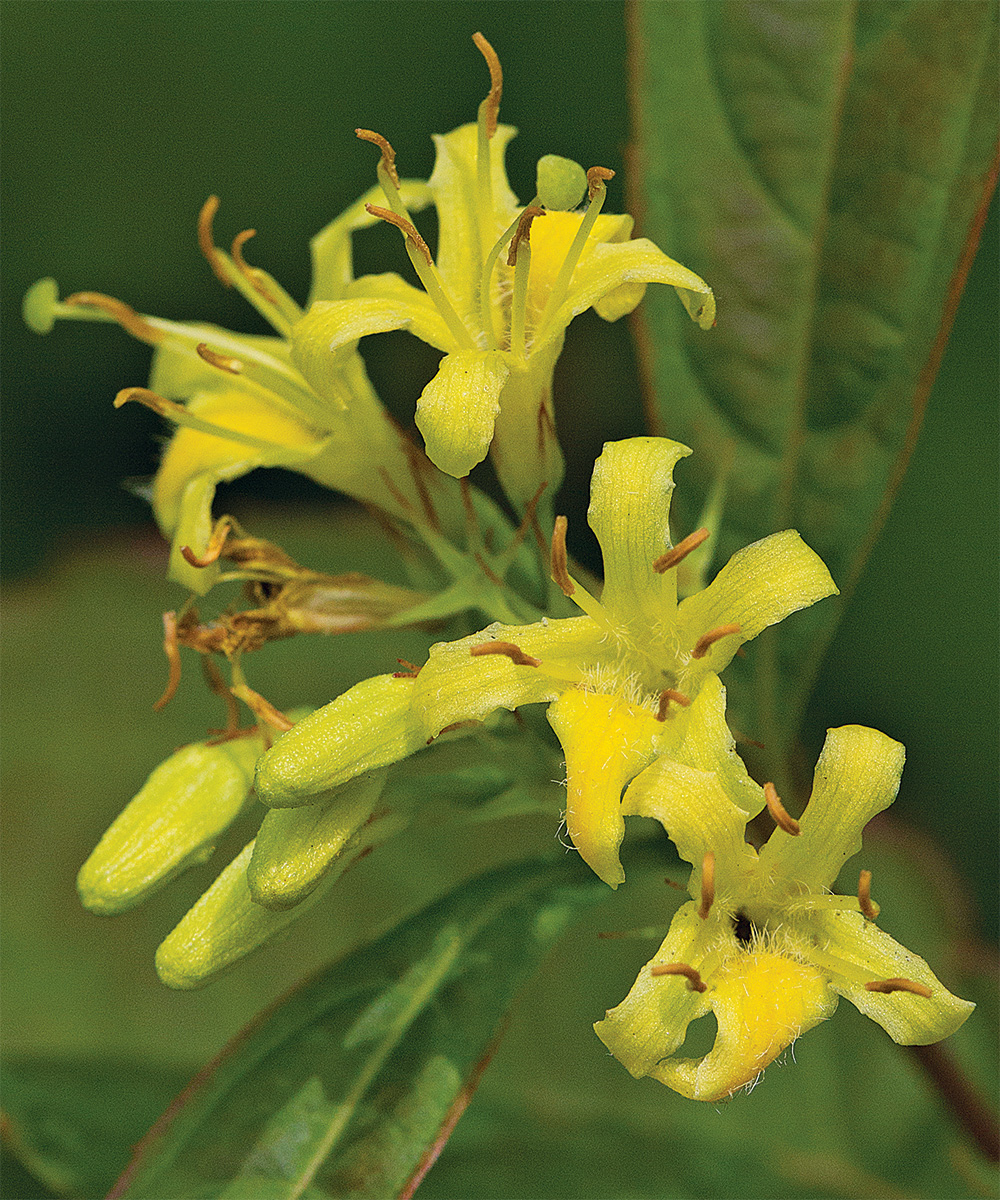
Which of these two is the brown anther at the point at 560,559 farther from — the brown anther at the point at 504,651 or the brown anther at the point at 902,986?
the brown anther at the point at 902,986

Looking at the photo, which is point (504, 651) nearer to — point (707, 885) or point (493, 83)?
point (707, 885)

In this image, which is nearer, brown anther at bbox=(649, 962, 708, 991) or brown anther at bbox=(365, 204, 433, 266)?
brown anther at bbox=(649, 962, 708, 991)

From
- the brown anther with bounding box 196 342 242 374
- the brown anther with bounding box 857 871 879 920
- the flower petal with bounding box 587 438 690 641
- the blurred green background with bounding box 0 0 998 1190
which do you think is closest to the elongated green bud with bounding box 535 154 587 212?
the flower petal with bounding box 587 438 690 641

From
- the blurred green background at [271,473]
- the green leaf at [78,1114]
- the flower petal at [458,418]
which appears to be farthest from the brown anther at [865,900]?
the green leaf at [78,1114]

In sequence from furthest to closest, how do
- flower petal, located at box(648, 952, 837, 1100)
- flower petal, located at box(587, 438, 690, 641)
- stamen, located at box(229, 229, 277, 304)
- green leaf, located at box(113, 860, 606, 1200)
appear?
1. stamen, located at box(229, 229, 277, 304)
2. green leaf, located at box(113, 860, 606, 1200)
3. flower petal, located at box(587, 438, 690, 641)
4. flower petal, located at box(648, 952, 837, 1100)

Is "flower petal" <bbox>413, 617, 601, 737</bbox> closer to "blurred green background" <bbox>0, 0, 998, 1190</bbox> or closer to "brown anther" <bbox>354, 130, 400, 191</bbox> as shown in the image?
"brown anther" <bbox>354, 130, 400, 191</bbox>

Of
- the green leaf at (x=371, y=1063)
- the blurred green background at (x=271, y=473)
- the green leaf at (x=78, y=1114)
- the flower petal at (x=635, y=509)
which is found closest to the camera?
the flower petal at (x=635, y=509)
